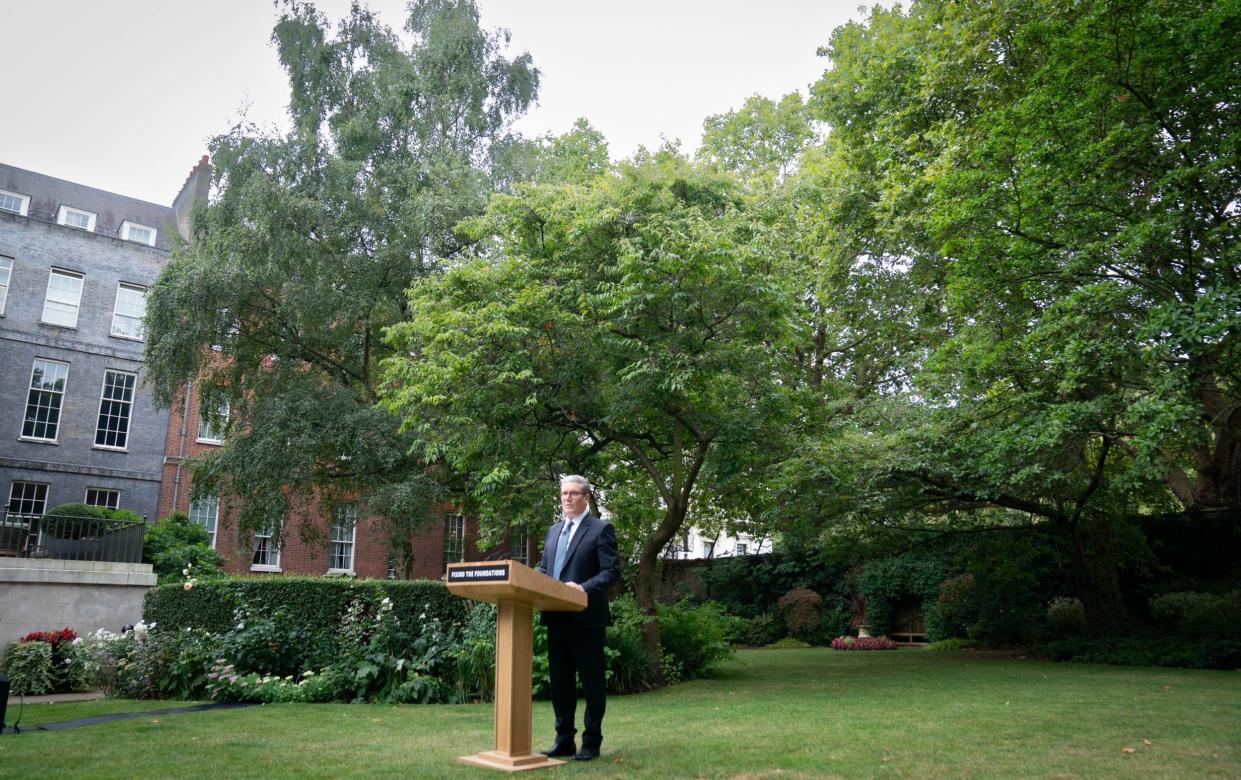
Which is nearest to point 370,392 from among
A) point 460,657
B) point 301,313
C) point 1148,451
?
point 301,313

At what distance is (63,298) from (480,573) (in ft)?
92.4

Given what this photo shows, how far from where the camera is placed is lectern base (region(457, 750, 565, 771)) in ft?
16.7

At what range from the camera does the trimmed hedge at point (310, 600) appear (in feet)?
39.5

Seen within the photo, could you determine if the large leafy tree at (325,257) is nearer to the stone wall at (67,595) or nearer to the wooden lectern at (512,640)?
the stone wall at (67,595)

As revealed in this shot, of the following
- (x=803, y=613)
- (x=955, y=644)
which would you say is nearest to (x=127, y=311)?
(x=803, y=613)

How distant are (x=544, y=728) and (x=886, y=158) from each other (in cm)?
1084

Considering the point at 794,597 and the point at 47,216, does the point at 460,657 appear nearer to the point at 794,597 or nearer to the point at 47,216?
the point at 794,597

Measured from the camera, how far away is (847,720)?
7.71m

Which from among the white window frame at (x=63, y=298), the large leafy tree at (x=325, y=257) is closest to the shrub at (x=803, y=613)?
the large leafy tree at (x=325, y=257)

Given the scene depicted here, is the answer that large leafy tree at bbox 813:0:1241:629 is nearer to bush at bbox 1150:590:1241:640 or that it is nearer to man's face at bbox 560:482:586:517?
bush at bbox 1150:590:1241:640

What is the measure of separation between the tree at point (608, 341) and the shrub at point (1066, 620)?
9.80 metres

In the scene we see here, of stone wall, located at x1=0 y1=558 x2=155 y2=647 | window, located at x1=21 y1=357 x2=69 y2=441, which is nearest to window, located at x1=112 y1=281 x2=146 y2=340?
window, located at x1=21 y1=357 x2=69 y2=441

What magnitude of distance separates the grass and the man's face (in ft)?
5.29

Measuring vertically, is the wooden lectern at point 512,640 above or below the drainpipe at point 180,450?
below
